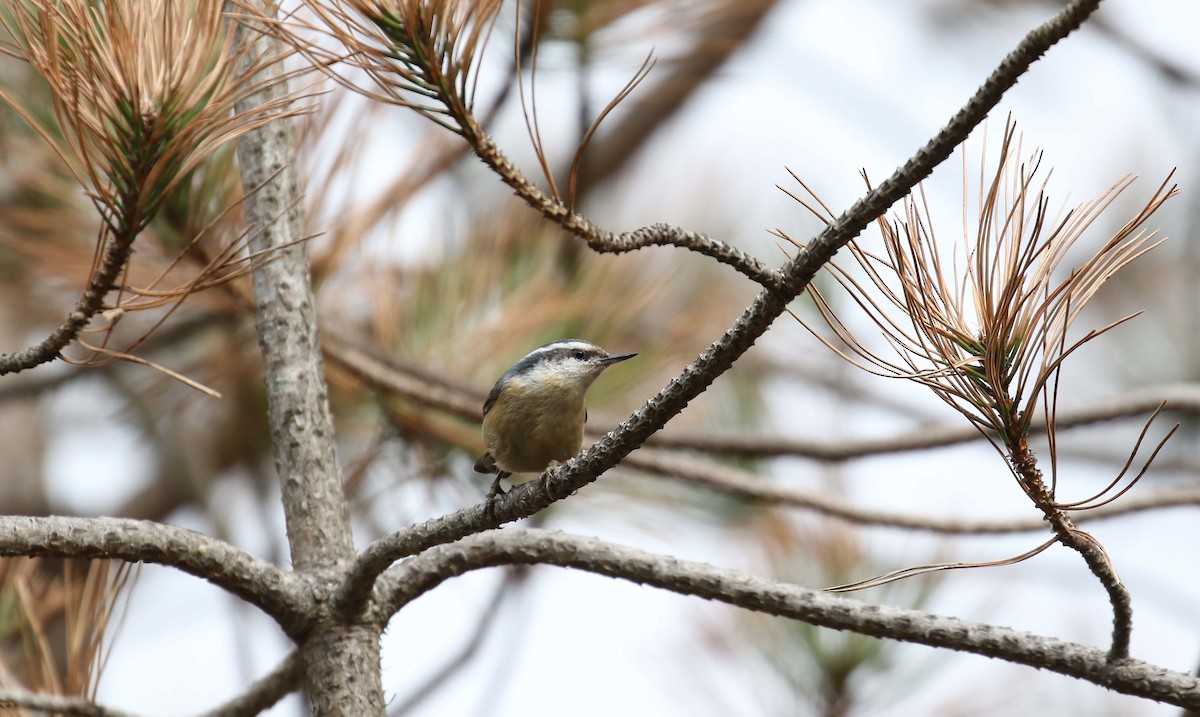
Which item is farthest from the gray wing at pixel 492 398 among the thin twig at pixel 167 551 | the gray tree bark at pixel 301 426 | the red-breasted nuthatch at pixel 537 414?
the thin twig at pixel 167 551

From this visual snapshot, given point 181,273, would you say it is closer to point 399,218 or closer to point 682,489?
point 399,218

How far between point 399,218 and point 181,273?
623mm

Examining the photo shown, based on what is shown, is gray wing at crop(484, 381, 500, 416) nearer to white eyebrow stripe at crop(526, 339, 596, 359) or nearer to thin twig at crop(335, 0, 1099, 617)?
white eyebrow stripe at crop(526, 339, 596, 359)

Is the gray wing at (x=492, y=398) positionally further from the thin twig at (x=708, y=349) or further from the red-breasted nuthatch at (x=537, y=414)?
the thin twig at (x=708, y=349)

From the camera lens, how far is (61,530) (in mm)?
1365

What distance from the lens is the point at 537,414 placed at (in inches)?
104

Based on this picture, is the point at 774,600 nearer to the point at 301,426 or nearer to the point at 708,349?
the point at 708,349

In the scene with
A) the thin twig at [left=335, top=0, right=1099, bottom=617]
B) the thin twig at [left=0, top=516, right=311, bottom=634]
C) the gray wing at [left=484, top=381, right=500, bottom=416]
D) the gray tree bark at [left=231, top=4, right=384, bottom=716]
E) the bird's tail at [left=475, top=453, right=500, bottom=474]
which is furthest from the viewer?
the bird's tail at [left=475, top=453, right=500, bottom=474]

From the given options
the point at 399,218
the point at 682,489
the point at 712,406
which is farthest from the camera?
the point at 712,406

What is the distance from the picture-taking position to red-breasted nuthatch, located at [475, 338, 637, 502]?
8.68 feet

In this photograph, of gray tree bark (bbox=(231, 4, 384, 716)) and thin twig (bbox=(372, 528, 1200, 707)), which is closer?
thin twig (bbox=(372, 528, 1200, 707))

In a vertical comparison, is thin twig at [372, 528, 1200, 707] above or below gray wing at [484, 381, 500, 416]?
below

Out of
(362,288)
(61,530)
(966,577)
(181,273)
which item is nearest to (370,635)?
(61,530)

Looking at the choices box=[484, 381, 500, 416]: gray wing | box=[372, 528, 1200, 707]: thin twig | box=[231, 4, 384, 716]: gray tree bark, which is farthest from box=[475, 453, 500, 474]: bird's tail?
box=[372, 528, 1200, 707]: thin twig
